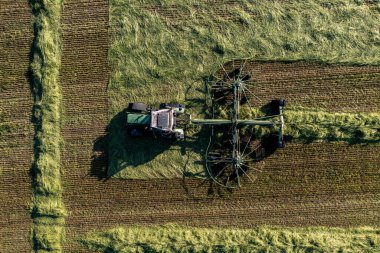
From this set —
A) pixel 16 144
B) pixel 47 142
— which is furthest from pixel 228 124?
pixel 16 144

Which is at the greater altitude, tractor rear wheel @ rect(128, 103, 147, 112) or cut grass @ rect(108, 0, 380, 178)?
cut grass @ rect(108, 0, 380, 178)

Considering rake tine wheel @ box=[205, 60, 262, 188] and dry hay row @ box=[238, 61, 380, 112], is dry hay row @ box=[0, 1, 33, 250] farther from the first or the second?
dry hay row @ box=[238, 61, 380, 112]

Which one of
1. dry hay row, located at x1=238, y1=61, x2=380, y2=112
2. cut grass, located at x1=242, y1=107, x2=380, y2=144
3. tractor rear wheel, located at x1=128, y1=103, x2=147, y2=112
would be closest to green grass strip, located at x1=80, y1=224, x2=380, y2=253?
cut grass, located at x1=242, y1=107, x2=380, y2=144

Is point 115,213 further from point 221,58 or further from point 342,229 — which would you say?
point 342,229

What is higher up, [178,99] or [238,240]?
[178,99]

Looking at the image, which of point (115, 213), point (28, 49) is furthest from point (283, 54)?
point (28, 49)

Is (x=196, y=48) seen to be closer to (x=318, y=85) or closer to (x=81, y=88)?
(x=81, y=88)
